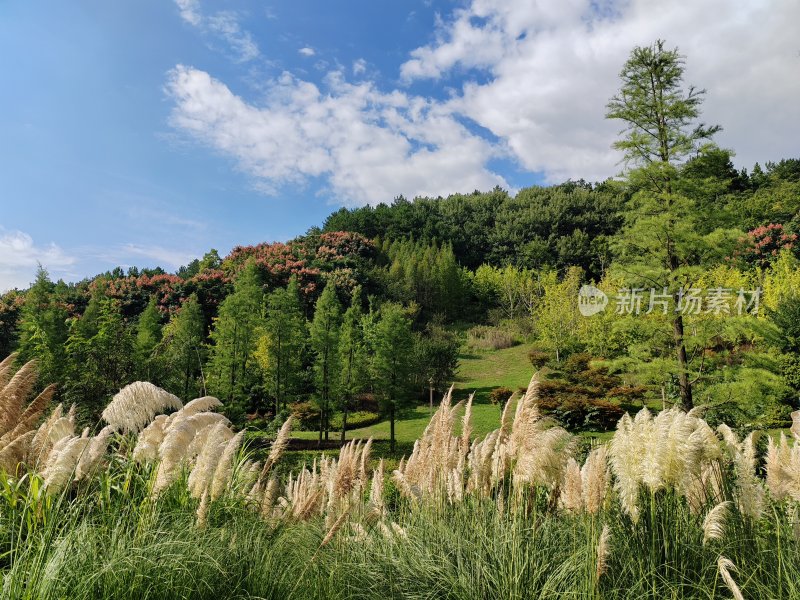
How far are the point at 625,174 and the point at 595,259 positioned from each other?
4782 centimetres

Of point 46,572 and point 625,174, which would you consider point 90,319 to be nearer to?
point 625,174

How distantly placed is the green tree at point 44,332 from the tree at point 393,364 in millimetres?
12552

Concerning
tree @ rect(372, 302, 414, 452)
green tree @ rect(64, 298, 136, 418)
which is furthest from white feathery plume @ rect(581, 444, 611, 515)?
tree @ rect(372, 302, 414, 452)

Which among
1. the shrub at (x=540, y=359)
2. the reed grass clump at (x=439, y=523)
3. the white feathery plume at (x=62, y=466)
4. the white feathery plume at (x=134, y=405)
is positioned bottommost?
the reed grass clump at (x=439, y=523)

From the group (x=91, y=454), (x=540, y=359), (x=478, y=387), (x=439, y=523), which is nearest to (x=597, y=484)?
(x=439, y=523)

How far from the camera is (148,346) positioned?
77.9 ft

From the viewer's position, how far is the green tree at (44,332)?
1997cm

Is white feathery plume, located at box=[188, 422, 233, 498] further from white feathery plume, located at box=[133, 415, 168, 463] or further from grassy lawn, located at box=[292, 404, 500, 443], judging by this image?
grassy lawn, located at box=[292, 404, 500, 443]

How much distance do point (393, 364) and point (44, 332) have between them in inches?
628

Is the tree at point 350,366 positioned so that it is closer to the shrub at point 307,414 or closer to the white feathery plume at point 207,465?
the shrub at point 307,414

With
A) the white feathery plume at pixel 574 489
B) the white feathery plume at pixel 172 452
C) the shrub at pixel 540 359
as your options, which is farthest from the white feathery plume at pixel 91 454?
the shrub at pixel 540 359

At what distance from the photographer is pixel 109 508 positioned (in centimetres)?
362

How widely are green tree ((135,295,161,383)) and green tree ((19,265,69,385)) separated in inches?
119

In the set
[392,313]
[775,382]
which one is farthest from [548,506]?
[392,313]
